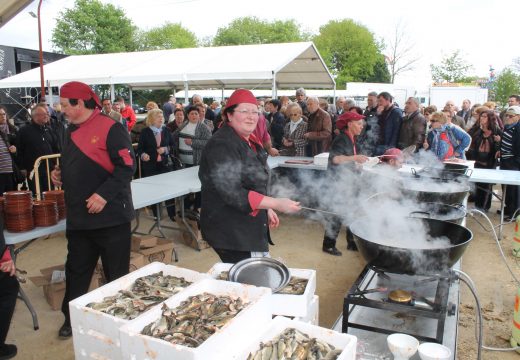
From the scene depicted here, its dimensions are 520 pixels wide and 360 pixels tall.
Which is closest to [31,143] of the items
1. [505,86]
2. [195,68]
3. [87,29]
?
[195,68]

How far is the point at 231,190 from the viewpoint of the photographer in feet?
6.76

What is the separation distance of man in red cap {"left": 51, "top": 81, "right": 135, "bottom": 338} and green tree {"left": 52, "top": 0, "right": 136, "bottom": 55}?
38.0 meters

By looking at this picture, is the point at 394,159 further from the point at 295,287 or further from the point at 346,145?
the point at 295,287

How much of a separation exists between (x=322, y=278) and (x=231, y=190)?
2508mm

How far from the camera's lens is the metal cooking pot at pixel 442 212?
2.70m

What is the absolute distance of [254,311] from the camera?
1506mm

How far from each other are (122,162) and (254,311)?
1566 millimetres

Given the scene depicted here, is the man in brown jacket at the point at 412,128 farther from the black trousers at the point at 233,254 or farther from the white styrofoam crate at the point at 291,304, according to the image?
the white styrofoam crate at the point at 291,304

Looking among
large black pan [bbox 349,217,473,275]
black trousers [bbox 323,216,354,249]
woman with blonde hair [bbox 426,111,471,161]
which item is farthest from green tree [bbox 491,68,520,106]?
large black pan [bbox 349,217,473,275]

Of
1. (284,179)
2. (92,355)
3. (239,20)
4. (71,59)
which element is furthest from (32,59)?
(239,20)

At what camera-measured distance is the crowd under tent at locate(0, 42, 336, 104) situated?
902 centimetres

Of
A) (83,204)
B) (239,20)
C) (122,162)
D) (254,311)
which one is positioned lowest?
(254,311)

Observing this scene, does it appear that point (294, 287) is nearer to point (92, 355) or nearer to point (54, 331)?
point (92, 355)

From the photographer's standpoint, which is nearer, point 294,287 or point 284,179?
point 294,287
